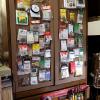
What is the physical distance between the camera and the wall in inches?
97.9

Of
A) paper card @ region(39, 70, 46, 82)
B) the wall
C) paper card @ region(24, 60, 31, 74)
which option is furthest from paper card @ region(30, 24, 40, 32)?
the wall

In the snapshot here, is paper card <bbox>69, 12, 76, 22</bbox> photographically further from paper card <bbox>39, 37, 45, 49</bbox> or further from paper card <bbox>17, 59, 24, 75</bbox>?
paper card <bbox>17, 59, 24, 75</bbox>

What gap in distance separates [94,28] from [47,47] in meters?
0.69

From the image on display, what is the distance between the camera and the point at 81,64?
97.8 inches

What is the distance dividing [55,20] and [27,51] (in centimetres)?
47

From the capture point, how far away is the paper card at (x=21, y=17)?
1991 mm

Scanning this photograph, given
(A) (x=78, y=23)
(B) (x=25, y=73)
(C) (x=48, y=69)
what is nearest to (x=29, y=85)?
(B) (x=25, y=73)

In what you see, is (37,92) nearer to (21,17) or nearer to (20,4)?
(21,17)

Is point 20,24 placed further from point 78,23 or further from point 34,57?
point 78,23

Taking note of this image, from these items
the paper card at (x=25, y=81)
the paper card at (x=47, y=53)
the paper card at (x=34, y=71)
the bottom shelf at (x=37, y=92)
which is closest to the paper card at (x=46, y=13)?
the paper card at (x=47, y=53)

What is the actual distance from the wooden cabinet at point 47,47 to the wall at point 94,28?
0.32ft

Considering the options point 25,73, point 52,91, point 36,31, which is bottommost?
point 52,91

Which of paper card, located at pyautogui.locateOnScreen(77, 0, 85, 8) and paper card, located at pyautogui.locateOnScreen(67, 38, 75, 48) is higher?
paper card, located at pyautogui.locateOnScreen(77, 0, 85, 8)

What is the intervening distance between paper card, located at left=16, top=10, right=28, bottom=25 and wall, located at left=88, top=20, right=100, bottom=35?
890mm
